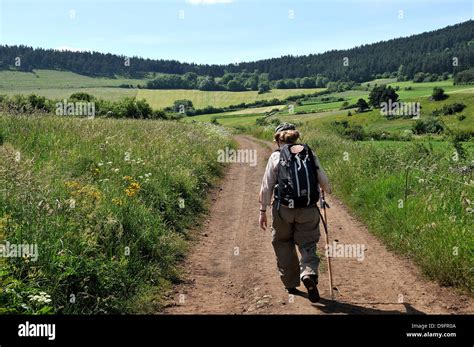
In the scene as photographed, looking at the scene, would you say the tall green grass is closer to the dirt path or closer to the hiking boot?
the dirt path

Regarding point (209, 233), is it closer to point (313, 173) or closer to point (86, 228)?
point (86, 228)

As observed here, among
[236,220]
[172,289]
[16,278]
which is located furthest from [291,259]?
[236,220]

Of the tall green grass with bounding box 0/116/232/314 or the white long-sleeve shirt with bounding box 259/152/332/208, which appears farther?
the white long-sleeve shirt with bounding box 259/152/332/208

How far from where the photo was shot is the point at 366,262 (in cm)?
797

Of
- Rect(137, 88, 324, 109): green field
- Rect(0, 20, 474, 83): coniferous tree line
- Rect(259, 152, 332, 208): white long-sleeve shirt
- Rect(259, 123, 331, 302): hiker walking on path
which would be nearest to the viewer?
Rect(259, 123, 331, 302): hiker walking on path

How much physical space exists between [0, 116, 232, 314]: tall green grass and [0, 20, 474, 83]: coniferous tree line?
88.3 metres

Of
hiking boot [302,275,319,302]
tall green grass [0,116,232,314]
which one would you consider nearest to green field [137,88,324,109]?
tall green grass [0,116,232,314]

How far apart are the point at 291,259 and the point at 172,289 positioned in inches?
72.9

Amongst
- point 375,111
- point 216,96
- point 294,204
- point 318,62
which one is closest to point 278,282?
point 294,204

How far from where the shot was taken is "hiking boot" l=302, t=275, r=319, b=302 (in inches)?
231

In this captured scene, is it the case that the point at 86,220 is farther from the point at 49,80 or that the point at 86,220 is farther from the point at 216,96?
the point at 49,80

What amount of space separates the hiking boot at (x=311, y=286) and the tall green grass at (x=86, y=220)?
199cm

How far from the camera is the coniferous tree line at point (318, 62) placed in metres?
103

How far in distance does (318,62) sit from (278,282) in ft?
456
